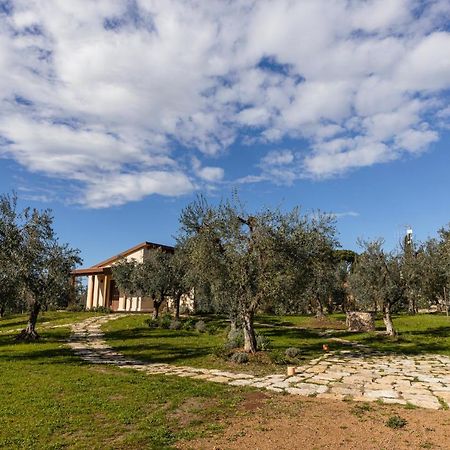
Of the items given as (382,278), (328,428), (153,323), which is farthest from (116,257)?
(328,428)

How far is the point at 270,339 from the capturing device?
2562 centimetres

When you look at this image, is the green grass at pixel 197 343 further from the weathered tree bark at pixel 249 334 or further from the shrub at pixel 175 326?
the shrub at pixel 175 326

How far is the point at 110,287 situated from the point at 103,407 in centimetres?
4780

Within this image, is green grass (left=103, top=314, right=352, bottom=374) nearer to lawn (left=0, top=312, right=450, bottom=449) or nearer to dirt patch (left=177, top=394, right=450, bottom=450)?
lawn (left=0, top=312, right=450, bottom=449)

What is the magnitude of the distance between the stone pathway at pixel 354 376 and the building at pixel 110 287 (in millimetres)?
29495

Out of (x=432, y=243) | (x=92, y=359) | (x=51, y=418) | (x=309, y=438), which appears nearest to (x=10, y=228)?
(x=92, y=359)

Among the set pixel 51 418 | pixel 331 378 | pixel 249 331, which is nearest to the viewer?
pixel 51 418

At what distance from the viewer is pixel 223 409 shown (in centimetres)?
1002

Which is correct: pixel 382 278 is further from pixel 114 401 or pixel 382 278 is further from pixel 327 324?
pixel 114 401

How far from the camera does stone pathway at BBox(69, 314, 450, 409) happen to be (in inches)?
456

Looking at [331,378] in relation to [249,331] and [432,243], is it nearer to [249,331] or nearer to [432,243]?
[249,331]

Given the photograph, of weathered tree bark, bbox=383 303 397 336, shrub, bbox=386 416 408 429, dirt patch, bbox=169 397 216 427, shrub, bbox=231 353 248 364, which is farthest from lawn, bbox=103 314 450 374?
shrub, bbox=386 416 408 429

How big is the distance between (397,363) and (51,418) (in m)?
13.9

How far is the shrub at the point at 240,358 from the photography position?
55.2ft
